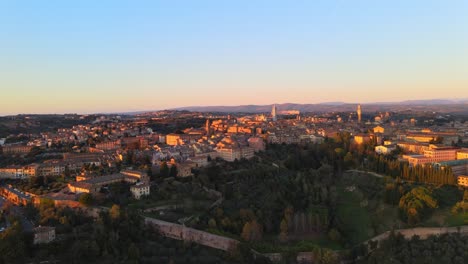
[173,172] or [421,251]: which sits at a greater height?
[173,172]

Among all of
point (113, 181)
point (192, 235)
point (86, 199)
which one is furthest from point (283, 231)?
point (113, 181)

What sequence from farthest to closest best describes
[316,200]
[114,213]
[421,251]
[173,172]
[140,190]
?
[173,172] → [316,200] → [140,190] → [114,213] → [421,251]

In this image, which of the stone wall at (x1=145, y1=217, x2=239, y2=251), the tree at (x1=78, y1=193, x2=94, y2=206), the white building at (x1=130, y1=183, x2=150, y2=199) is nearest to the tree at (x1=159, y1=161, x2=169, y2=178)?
the white building at (x1=130, y1=183, x2=150, y2=199)

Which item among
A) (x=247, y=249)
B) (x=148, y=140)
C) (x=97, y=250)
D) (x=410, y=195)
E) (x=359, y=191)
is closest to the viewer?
(x=97, y=250)

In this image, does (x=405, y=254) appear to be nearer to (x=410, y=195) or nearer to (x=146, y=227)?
(x=410, y=195)

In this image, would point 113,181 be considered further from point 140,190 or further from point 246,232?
point 246,232

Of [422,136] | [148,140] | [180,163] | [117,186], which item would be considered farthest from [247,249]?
[422,136]

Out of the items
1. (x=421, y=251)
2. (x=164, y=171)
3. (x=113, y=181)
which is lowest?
(x=421, y=251)

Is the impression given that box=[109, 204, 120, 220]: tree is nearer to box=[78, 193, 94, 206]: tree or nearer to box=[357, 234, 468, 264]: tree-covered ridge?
box=[78, 193, 94, 206]: tree

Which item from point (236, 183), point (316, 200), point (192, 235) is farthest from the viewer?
point (236, 183)

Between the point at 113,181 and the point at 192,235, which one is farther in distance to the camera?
the point at 113,181

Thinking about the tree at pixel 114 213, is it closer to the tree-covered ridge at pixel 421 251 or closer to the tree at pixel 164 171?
the tree at pixel 164 171
